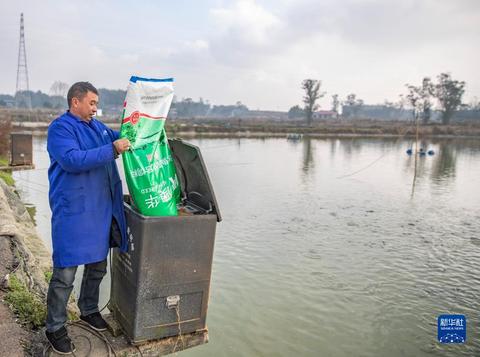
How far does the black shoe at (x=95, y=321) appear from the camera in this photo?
3121 mm

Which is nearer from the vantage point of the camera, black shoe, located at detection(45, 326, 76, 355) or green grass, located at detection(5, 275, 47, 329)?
black shoe, located at detection(45, 326, 76, 355)

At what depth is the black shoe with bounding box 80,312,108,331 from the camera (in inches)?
123

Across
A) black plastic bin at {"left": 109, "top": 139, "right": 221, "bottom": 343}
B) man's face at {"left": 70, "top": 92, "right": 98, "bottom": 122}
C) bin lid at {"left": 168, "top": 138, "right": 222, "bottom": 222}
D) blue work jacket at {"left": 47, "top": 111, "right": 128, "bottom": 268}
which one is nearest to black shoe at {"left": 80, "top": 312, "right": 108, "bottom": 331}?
black plastic bin at {"left": 109, "top": 139, "right": 221, "bottom": 343}

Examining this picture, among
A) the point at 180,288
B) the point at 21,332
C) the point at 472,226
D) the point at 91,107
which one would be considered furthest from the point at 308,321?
the point at 472,226

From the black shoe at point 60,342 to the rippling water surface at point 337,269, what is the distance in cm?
268

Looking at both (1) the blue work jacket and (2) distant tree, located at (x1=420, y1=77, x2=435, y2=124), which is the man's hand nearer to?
(1) the blue work jacket

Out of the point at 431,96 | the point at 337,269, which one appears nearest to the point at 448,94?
the point at 431,96

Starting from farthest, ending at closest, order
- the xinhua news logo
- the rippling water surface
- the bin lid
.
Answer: the rippling water surface, the xinhua news logo, the bin lid

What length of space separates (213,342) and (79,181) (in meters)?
3.51

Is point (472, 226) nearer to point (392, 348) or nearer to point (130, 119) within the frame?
point (392, 348)

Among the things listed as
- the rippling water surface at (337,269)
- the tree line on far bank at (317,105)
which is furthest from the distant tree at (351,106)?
the rippling water surface at (337,269)

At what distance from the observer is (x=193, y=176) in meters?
3.26

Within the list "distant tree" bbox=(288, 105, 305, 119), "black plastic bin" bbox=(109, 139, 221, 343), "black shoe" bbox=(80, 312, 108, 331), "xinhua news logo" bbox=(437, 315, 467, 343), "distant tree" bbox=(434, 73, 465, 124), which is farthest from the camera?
"distant tree" bbox=(288, 105, 305, 119)

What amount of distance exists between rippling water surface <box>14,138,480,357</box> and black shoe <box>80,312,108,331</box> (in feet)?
7.75
